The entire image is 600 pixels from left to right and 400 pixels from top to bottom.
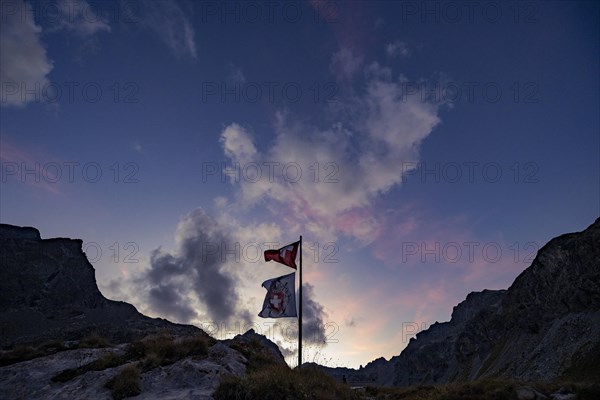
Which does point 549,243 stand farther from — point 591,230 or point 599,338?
point 599,338

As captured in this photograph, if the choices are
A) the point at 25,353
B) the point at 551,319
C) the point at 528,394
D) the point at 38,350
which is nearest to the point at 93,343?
the point at 38,350

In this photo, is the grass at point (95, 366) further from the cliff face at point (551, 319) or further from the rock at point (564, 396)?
the cliff face at point (551, 319)

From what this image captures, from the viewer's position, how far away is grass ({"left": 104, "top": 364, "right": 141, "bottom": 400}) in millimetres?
14337

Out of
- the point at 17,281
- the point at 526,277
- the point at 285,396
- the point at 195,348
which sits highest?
the point at 17,281

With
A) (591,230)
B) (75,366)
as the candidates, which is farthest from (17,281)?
(591,230)

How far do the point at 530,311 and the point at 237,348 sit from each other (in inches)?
3460

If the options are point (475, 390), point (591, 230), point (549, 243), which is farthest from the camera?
point (549, 243)

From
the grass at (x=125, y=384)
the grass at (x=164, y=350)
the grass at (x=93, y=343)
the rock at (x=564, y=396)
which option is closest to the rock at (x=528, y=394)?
the rock at (x=564, y=396)

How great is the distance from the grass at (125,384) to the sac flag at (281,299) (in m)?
6.09

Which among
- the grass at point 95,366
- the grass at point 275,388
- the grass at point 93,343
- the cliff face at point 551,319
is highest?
the cliff face at point 551,319

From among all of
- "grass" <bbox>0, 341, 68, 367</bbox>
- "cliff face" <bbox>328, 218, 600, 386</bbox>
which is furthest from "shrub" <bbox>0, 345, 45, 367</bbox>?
"cliff face" <bbox>328, 218, 600, 386</bbox>

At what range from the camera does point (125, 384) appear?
48.0ft

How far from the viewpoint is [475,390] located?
1861 centimetres

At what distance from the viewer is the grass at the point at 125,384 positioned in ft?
47.0
